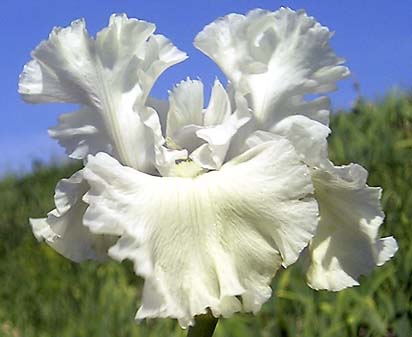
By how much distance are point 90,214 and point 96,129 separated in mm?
181

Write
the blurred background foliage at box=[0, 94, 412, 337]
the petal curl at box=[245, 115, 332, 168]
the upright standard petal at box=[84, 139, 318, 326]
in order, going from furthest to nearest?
1. the blurred background foliage at box=[0, 94, 412, 337]
2. the petal curl at box=[245, 115, 332, 168]
3. the upright standard petal at box=[84, 139, 318, 326]

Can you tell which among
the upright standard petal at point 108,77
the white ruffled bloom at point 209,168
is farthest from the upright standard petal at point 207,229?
the upright standard petal at point 108,77

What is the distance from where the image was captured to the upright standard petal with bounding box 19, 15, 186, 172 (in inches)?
41.4

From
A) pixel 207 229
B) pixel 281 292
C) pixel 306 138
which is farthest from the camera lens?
pixel 281 292

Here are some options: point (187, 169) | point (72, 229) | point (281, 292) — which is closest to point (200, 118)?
point (187, 169)

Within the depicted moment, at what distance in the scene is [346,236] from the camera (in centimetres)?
105

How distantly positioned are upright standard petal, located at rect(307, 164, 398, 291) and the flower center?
0.14 m

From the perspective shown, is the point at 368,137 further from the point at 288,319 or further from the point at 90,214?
the point at 90,214

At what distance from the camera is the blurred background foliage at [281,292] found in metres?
2.23

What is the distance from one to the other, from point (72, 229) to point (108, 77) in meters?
0.19

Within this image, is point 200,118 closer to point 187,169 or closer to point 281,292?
point 187,169

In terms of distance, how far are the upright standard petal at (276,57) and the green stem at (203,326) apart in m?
0.26

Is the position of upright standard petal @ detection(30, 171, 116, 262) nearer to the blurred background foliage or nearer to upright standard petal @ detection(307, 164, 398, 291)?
upright standard petal @ detection(307, 164, 398, 291)

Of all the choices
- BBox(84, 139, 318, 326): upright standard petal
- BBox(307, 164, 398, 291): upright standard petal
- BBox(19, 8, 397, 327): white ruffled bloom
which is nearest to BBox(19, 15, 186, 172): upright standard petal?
BBox(19, 8, 397, 327): white ruffled bloom
